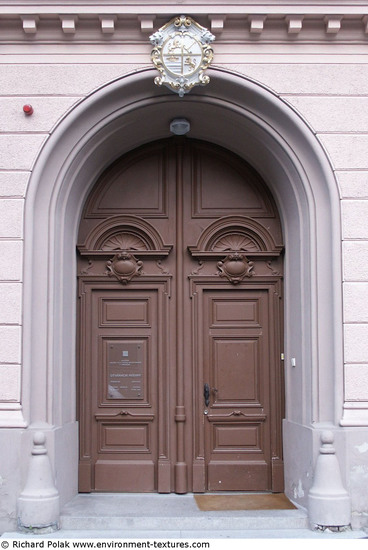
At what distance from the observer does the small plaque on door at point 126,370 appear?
829 centimetres

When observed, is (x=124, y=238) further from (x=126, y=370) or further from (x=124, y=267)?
(x=126, y=370)

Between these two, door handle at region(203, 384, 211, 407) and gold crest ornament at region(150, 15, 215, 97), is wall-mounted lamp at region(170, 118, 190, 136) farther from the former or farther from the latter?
door handle at region(203, 384, 211, 407)

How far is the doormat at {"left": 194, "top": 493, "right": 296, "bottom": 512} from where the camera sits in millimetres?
7516

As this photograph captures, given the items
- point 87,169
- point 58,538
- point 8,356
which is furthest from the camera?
point 87,169

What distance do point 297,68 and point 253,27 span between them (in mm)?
641

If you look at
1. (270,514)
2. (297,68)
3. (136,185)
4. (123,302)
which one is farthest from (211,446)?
(297,68)

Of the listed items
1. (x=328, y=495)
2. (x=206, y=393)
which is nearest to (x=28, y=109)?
(x=206, y=393)

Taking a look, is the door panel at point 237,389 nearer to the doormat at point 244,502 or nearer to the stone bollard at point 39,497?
the doormat at point 244,502

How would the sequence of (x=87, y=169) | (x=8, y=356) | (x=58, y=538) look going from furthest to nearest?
(x=87, y=169)
(x=8, y=356)
(x=58, y=538)

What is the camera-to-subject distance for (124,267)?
8.33m

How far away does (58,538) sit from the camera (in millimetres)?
6660

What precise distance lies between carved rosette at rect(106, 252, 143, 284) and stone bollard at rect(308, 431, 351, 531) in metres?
2.88

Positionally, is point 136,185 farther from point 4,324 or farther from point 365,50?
point 365,50

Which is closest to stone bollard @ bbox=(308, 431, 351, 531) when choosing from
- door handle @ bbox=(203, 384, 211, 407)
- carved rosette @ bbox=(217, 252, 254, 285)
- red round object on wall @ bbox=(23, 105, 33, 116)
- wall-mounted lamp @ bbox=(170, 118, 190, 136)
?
door handle @ bbox=(203, 384, 211, 407)
